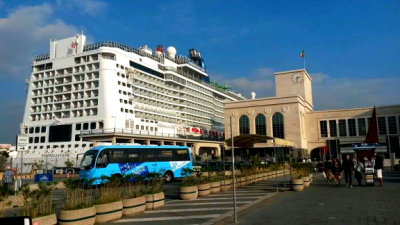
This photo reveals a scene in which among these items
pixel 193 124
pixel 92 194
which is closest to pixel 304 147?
pixel 193 124

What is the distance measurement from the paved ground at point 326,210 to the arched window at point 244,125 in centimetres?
5822

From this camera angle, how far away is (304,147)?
7106 centimetres

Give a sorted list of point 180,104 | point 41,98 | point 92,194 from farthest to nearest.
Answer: point 180,104 → point 41,98 → point 92,194

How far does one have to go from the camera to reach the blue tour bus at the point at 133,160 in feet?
71.7

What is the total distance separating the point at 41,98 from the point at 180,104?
30.7m

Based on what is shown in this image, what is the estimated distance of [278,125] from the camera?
231 ft

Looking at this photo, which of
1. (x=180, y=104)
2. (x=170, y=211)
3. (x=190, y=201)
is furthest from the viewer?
(x=180, y=104)

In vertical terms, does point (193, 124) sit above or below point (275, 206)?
above

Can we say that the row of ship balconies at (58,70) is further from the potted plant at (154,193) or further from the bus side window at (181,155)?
the potted plant at (154,193)

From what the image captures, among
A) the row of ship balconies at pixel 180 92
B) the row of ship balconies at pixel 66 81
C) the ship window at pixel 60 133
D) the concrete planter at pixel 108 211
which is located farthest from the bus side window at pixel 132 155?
the row of ship balconies at pixel 180 92

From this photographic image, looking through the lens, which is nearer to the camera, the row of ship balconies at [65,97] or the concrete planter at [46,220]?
the concrete planter at [46,220]

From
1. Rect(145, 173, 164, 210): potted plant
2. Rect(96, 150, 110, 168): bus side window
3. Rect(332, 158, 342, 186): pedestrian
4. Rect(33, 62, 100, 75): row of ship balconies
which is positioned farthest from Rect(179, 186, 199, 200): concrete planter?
Rect(33, 62, 100, 75): row of ship balconies

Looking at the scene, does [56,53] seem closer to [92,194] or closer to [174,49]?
[174,49]

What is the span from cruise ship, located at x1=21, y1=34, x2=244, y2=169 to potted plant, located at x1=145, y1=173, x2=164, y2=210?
49.4 metres
